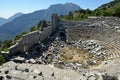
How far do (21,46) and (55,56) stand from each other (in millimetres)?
4265

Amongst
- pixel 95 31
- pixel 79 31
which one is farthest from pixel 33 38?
pixel 95 31

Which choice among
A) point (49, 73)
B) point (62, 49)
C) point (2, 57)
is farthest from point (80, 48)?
point (49, 73)

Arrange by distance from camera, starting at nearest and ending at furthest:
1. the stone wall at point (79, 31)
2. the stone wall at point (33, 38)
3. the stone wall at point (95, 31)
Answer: the stone wall at point (33, 38), the stone wall at point (79, 31), the stone wall at point (95, 31)

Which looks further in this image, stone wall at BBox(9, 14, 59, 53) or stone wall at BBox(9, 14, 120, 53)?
stone wall at BBox(9, 14, 120, 53)

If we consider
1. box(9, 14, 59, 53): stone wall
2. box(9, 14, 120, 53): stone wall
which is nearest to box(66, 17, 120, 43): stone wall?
box(9, 14, 120, 53): stone wall

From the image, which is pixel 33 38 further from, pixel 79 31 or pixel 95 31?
pixel 95 31

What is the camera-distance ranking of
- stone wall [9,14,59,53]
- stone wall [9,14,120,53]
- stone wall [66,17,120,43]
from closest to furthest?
stone wall [9,14,59,53]
stone wall [9,14,120,53]
stone wall [66,17,120,43]

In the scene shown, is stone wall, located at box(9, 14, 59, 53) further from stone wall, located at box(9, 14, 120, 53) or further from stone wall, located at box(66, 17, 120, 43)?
stone wall, located at box(66, 17, 120, 43)

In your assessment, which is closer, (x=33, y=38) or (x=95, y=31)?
(x=33, y=38)

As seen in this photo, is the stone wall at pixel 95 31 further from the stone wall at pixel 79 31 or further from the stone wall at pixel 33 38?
the stone wall at pixel 33 38

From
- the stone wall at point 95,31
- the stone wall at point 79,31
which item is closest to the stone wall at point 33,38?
the stone wall at point 79,31

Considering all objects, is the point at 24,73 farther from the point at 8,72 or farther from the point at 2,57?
the point at 2,57

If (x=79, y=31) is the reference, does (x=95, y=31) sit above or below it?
below

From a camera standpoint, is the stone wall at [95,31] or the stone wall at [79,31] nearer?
the stone wall at [79,31]
